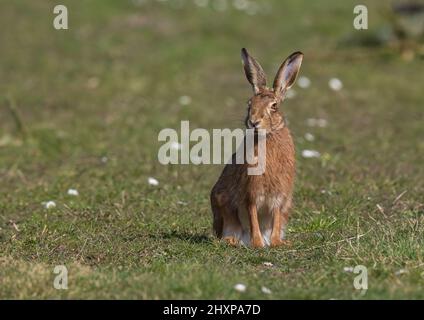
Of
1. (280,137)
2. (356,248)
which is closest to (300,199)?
(280,137)

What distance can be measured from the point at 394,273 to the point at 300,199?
3.08m

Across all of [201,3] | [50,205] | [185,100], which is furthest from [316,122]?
[201,3]

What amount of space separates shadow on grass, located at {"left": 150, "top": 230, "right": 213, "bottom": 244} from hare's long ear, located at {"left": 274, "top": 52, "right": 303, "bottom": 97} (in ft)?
4.44

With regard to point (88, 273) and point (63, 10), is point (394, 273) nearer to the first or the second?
point (88, 273)

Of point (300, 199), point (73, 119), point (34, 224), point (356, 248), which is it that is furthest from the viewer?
point (73, 119)

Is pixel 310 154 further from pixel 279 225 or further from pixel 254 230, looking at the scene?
pixel 254 230

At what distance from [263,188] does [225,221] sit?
460 millimetres

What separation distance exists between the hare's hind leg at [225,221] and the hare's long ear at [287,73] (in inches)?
39.5

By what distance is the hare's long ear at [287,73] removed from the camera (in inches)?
285

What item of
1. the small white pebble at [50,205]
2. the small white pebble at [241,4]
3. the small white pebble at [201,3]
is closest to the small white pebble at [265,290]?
the small white pebble at [50,205]

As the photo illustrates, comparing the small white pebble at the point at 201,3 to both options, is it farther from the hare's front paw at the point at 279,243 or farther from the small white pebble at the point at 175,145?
the hare's front paw at the point at 279,243

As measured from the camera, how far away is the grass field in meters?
6.16

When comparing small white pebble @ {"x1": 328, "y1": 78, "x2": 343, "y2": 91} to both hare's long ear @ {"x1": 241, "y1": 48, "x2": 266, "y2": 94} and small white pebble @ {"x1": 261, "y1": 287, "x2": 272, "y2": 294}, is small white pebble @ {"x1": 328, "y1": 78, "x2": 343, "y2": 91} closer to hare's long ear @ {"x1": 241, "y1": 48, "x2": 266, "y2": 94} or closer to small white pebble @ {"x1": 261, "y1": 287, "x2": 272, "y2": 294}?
hare's long ear @ {"x1": 241, "y1": 48, "x2": 266, "y2": 94}

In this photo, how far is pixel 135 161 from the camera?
10.8m
